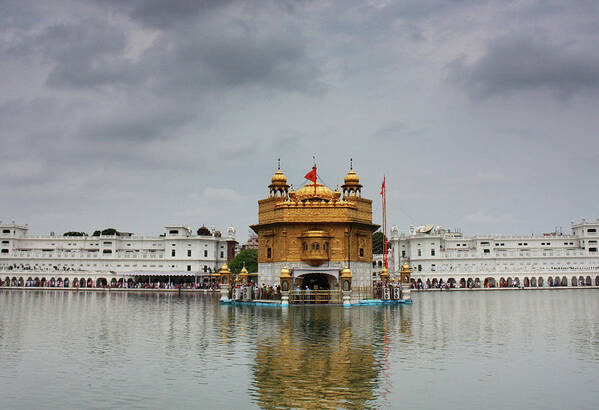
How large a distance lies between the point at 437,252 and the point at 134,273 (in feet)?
157

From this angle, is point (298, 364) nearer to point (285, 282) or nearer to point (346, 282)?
point (285, 282)

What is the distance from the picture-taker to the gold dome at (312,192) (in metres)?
44.9

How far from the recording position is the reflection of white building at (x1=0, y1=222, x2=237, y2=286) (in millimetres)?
93000

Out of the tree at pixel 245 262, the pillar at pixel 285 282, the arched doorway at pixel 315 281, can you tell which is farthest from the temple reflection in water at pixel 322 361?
the tree at pixel 245 262

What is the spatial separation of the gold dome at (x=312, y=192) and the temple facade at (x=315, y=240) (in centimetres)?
10

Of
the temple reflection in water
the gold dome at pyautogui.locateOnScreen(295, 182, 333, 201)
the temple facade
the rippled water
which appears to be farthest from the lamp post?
the rippled water

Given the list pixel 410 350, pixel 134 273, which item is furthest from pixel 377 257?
pixel 410 350

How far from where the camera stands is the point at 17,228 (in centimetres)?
9812

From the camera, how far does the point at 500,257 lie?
9556cm

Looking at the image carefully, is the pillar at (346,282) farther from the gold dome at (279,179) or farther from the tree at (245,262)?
the tree at (245,262)

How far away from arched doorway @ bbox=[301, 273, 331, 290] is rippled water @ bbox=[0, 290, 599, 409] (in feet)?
55.5

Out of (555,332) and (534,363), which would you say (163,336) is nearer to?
(534,363)

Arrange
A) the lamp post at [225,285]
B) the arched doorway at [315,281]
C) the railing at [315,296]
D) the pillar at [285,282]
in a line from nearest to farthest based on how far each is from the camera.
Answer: the pillar at [285,282]
the railing at [315,296]
the lamp post at [225,285]
the arched doorway at [315,281]

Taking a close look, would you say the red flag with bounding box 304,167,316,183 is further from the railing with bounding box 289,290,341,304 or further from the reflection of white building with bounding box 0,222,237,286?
the reflection of white building with bounding box 0,222,237,286
